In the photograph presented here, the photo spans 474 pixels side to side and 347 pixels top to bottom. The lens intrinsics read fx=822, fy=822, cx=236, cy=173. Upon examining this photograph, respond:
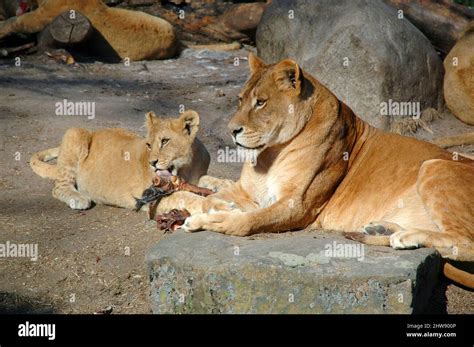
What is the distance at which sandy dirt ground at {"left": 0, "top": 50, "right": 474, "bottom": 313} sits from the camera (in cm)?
581

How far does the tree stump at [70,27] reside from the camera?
12586 mm

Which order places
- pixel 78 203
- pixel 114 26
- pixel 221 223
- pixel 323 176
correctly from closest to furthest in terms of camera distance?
1. pixel 221 223
2. pixel 323 176
3. pixel 78 203
4. pixel 114 26

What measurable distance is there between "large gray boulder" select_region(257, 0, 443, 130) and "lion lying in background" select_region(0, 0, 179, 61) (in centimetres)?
324

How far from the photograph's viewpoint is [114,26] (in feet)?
43.3

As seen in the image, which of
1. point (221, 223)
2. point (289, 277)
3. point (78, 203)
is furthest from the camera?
point (78, 203)

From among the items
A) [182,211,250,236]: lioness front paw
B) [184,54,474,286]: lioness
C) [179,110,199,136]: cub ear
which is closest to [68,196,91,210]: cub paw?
[179,110,199,136]: cub ear

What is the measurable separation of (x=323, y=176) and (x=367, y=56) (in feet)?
14.2

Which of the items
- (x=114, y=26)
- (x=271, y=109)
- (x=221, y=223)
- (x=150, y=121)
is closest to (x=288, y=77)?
(x=271, y=109)

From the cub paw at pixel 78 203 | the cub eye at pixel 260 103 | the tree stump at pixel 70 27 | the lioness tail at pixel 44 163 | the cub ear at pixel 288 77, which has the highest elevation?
the tree stump at pixel 70 27

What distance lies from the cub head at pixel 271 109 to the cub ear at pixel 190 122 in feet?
4.66

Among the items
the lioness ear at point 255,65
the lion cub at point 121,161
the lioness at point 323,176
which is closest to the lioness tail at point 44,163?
the lion cub at point 121,161

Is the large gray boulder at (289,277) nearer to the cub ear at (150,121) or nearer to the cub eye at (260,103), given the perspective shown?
the cub eye at (260,103)

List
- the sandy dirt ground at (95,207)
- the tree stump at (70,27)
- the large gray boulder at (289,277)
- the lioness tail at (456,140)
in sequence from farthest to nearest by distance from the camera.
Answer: the tree stump at (70,27), the lioness tail at (456,140), the sandy dirt ground at (95,207), the large gray boulder at (289,277)

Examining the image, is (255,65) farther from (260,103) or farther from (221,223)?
(221,223)
